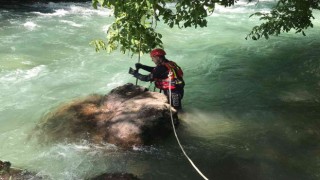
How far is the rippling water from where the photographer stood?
588cm

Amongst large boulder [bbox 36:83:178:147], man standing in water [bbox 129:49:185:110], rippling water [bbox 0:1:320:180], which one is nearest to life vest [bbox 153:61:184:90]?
man standing in water [bbox 129:49:185:110]

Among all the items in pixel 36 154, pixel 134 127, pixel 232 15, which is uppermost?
pixel 232 15

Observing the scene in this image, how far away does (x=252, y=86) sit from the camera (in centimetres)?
957

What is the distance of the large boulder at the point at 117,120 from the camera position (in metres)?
6.25

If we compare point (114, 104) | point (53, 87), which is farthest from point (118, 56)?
point (114, 104)

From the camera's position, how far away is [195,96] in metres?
8.91

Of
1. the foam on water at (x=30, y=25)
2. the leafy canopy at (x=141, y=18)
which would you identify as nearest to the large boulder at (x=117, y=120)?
the leafy canopy at (x=141, y=18)

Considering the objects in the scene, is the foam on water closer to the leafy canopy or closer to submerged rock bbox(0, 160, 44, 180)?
the leafy canopy

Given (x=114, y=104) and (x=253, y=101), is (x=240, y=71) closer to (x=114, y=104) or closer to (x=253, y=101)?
(x=253, y=101)

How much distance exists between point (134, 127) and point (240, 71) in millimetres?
5395

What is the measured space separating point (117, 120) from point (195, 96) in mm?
2965

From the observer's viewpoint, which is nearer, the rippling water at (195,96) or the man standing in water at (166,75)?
the rippling water at (195,96)

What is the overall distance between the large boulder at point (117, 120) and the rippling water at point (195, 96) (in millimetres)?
227

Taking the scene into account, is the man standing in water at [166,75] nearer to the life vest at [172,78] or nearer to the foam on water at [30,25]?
the life vest at [172,78]
